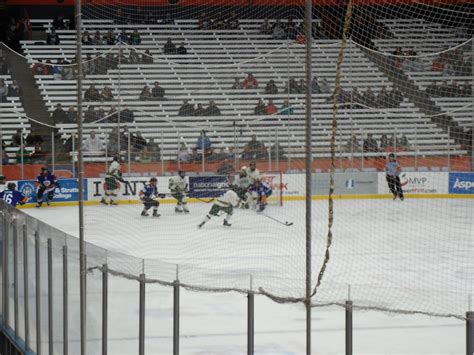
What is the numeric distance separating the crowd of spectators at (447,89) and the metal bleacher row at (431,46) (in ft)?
0.18

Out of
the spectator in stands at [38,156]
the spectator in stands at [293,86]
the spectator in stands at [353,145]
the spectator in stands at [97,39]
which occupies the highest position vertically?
the spectator in stands at [97,39]

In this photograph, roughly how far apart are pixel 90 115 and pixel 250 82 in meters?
2.78

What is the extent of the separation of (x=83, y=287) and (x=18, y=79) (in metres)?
13.0

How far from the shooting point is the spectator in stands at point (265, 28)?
50.3ft

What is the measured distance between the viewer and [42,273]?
646 cm

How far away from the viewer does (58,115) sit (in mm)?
17688

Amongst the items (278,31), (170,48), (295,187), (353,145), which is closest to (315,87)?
(278,31)

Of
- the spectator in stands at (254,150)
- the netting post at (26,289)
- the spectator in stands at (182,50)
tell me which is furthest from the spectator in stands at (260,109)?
the netting post at (26,289)

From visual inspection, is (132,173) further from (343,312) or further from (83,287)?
(343,312)

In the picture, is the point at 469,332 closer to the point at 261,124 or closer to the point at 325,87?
the point at 325,87

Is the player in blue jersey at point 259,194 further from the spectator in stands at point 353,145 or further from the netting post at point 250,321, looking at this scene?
the netting post at point 250,321

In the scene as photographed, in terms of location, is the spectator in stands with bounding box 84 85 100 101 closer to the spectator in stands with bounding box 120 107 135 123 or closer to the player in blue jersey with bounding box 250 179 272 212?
the spectator in stands with bounding box 120 107 135 123

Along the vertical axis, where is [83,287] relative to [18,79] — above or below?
below

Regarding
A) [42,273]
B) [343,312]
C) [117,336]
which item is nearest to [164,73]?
[42,273]
